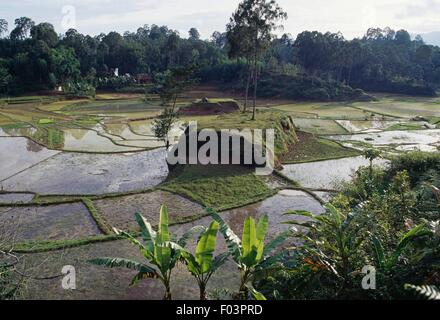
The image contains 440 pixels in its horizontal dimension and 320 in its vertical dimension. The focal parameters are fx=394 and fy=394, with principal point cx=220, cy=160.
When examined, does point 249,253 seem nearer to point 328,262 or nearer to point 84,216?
point 328,262

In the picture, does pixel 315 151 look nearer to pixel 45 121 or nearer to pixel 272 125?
pixel 272 125

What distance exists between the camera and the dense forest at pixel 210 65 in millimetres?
56031

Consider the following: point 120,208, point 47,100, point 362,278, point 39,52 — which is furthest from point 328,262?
point 39,52

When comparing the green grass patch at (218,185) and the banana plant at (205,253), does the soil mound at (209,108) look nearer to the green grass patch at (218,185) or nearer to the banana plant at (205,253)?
the green grass patch at (218,185)

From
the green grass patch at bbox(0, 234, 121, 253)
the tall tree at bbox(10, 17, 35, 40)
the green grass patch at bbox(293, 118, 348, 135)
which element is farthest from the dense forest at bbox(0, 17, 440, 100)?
the green grass patch at bbox(0, 234, 121, 253)

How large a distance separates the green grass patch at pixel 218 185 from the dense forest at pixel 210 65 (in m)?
34.3

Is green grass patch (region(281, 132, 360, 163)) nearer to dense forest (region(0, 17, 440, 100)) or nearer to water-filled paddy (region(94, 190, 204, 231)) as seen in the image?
water-filled paddy (region(94, 190, 204, 231))

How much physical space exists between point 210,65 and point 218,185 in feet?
180

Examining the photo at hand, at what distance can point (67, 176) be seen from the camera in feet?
64.0

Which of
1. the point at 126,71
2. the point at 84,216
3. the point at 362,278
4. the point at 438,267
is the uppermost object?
the point at 126,71

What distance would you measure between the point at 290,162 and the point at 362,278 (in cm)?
1489

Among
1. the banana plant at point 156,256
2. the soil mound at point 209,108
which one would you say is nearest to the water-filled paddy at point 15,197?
the banana plant at point 156,256

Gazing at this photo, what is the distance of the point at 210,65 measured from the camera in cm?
6881

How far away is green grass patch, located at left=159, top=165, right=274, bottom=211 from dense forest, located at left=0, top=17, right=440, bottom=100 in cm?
3434
